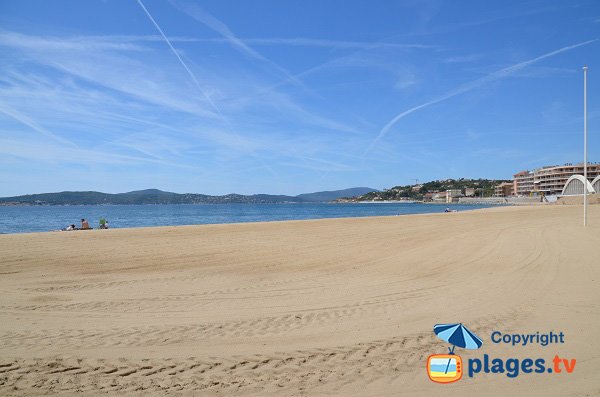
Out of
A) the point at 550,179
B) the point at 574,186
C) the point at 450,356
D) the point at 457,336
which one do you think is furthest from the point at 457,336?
the point at 550,179

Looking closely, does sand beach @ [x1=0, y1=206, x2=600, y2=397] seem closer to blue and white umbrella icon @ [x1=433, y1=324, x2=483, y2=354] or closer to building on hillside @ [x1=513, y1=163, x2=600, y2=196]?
blue and white umbrella icon @ [x1=433, y1=324, x2=483, y2=354]

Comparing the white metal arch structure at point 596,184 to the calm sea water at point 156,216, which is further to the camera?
the white metal arch structure at point 596,184

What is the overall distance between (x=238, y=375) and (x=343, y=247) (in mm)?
10726

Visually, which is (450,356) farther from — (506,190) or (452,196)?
(452,196)

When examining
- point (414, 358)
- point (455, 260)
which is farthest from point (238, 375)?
point (455, 260)

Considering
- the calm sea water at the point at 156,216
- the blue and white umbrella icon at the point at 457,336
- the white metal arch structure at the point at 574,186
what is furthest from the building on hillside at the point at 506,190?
the blue and white umbrella icon at the point at 457,336

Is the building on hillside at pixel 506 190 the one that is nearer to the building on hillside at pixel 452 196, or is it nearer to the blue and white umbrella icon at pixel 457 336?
the building on hillside at pixel 452 196

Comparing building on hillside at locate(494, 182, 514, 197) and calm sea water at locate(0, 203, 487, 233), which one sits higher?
building on hillside at locate(494, 182, 514, 197)

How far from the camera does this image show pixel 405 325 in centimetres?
528

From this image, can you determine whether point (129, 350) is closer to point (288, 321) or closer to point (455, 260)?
point (288, 321)

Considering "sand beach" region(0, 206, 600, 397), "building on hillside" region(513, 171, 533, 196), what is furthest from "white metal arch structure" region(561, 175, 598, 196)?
"sand beach" region(0, 206, 600, 397)

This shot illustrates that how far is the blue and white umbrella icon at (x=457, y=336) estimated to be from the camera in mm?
4613

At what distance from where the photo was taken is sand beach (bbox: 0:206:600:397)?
3.74 meters

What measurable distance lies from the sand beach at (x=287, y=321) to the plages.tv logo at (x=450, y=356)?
0.33 ft
